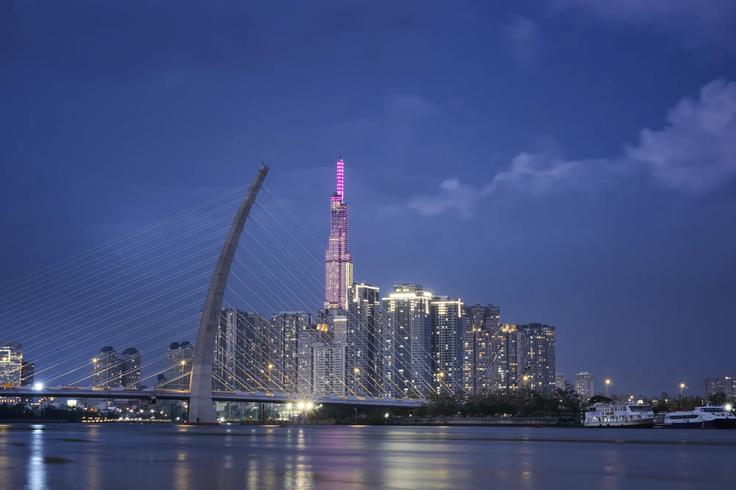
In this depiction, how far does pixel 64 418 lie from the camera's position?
580 feet

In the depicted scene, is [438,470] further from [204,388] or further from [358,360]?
[358,360]

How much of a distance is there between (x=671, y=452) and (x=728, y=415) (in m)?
58.6

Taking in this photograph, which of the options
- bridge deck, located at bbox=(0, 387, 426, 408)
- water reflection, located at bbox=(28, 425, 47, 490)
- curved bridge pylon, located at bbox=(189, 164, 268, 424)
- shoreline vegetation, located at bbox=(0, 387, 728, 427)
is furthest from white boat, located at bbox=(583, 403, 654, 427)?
water reflection, located at bbox=(28, 425, 47, 490)

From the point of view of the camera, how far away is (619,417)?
96562 mm

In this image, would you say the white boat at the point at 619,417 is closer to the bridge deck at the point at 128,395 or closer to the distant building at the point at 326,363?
the bridge deck at the point at 128,395

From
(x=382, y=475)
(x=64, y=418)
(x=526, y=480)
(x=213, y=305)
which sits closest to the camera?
(x=526, y=480)

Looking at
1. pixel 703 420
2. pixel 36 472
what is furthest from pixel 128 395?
pixel 36 472

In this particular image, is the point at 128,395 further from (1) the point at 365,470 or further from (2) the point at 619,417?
(1) the point at 365,470

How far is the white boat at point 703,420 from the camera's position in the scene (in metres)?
90.4

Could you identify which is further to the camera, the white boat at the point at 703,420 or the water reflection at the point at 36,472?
the white boat at the point at 703,420

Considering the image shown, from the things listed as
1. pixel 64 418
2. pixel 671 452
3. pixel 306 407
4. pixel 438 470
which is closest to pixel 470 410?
pixel 306 407

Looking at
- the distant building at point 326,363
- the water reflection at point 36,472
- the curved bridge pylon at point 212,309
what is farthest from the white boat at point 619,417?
the distant building at point 326,363

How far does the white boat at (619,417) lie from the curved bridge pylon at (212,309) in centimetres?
4150

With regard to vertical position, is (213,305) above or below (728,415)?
above
